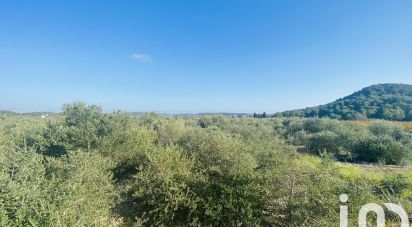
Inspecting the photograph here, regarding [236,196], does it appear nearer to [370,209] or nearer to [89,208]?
[370,209]

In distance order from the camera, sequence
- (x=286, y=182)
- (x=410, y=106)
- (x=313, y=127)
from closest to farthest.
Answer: (x=286, y=182) → (x=313, y=127) → (x=410, y=106)

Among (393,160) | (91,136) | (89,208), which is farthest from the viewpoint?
(393,160)

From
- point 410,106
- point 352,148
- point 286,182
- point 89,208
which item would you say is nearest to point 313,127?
point 352,148

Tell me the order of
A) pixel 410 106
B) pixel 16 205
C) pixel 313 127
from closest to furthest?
pixel 16 205
pixel 313 127
pixel 410 106

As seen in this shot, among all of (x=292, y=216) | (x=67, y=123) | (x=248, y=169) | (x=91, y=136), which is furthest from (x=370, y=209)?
(x=67, y=123)

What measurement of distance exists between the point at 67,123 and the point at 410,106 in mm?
63101

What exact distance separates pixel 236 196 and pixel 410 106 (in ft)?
202

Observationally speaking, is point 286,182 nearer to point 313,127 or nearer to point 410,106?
point 313,127

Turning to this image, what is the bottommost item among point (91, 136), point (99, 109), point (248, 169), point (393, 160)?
point (393, 160)

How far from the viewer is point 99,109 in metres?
14.2

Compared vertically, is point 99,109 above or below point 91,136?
above

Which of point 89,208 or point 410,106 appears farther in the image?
point 410,106

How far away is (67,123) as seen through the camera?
1381 centimetres

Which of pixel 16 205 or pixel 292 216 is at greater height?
pixel 16 205
